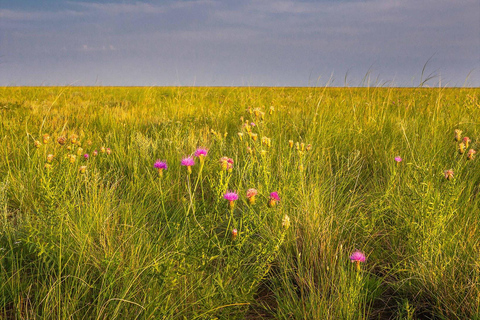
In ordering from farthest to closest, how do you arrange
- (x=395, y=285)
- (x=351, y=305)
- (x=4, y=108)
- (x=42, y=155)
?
(x=4, y=108), (x=42, y=155), (x=395, y=285), (x=351, y=305)

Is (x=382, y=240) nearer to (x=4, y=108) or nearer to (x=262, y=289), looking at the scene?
(x=262, y=289)

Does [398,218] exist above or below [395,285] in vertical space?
above

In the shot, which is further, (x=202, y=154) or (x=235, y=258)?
(x=202, y=154)

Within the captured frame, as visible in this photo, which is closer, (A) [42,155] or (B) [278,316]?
(B) [278,316]

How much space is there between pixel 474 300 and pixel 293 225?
0.75m

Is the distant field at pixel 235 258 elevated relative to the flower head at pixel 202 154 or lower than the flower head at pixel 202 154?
lower

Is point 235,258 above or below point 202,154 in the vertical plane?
below

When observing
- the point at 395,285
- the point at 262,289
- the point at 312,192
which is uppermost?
the point at 312,192

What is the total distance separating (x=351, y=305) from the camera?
43.9 inches

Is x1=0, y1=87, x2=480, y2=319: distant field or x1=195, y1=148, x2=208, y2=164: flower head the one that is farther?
x1=195, y1=148, x2=208, y2=164: flower head

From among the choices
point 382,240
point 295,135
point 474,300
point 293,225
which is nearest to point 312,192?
point 293,225

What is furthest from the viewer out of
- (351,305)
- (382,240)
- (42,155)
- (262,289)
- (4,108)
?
(4,108)

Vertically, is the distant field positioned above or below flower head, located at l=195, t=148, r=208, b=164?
below

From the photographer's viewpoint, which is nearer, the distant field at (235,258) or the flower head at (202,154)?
the distant field at (235,258)
